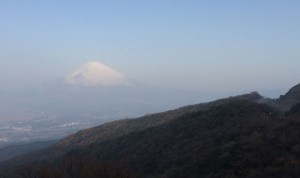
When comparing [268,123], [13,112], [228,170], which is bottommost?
[228,170]

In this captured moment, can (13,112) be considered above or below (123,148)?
above

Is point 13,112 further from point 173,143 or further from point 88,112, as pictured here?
point 173,143

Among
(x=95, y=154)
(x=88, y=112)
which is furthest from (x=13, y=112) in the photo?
(x=95, y=154)

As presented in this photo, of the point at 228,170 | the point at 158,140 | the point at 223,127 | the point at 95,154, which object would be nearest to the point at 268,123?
the point at 223,127

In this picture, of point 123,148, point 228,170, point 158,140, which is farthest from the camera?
point 123,148

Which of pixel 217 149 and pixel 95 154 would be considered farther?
pixel 95 154

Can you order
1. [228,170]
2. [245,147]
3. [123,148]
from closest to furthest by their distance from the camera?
[228,170] < [245,147] < [123,148]

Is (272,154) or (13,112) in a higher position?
(13,112)

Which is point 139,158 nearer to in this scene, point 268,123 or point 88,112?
point 268,123

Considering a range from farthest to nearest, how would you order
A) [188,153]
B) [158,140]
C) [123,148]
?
[123,148], [158,140], [188,153]
